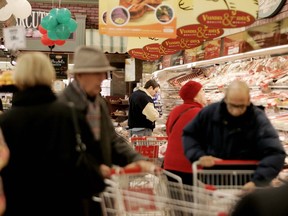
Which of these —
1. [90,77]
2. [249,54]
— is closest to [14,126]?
[90,77]

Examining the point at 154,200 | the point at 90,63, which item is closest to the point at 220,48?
the point at 90,63

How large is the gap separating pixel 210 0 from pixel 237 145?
102 inches

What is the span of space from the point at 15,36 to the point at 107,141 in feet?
14.5

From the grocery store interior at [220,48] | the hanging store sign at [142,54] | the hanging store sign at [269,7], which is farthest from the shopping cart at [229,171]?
the hanging store sign at [142,54]

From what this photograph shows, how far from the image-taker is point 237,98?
11.5ft

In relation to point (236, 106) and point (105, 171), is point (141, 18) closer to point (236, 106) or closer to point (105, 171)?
point (236, 106)

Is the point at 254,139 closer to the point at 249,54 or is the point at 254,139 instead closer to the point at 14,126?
the point at 14,126

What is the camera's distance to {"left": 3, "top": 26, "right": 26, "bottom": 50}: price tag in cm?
721

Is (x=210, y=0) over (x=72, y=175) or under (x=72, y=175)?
over

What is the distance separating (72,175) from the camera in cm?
273

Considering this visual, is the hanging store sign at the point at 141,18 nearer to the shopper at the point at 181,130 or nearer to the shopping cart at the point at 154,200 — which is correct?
the shopper at the point at 181,130

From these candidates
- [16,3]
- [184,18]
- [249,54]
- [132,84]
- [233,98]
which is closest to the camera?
[233,98]

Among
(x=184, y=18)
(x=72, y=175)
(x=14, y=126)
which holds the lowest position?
(x=72, y=175)

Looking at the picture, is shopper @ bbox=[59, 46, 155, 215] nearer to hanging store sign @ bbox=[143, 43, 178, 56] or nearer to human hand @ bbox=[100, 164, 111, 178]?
human hand @ bbox=[100, 164, 111, 178]
